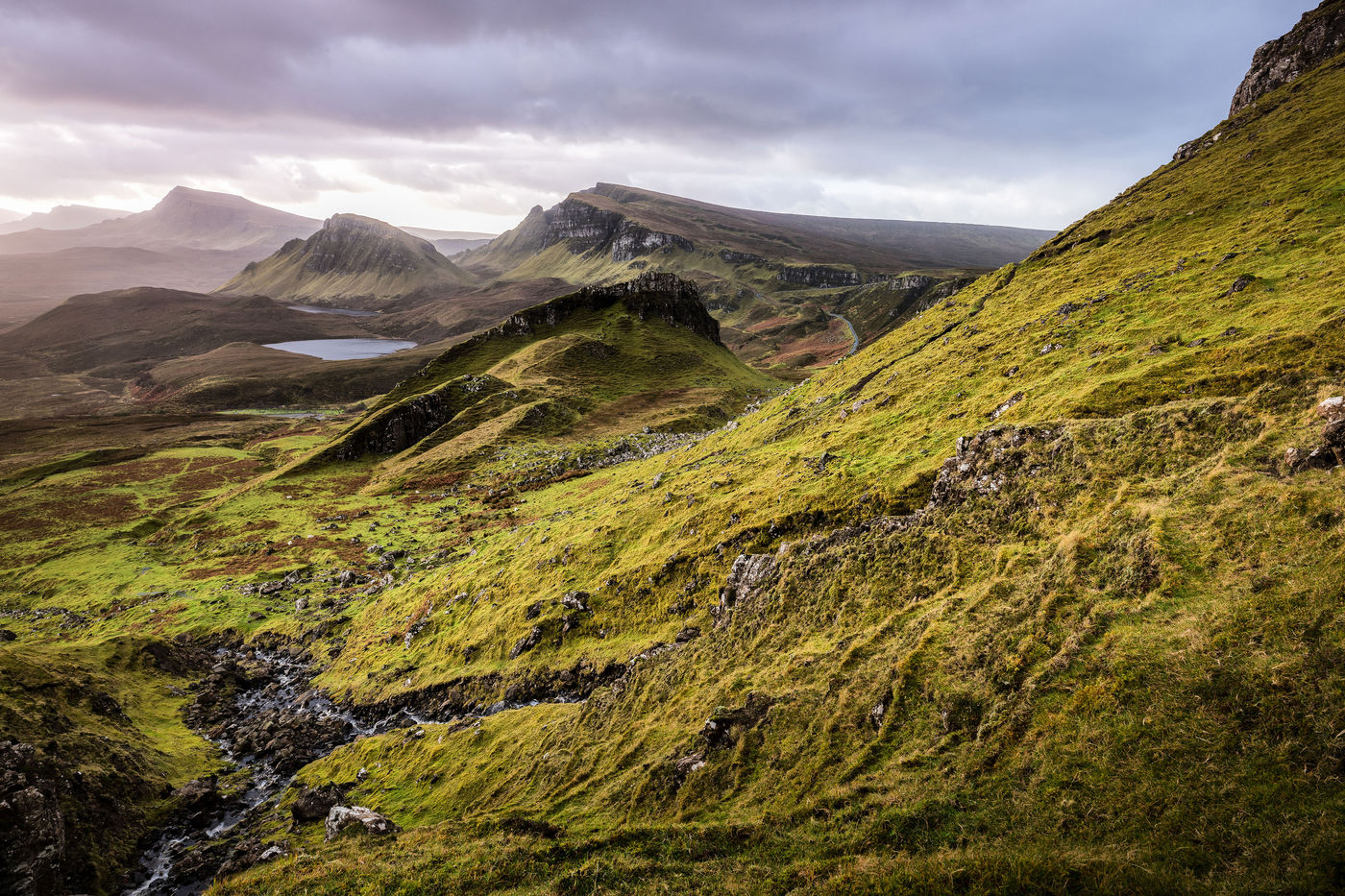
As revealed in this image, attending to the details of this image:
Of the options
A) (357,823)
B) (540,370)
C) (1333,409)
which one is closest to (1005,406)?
(1333,409)

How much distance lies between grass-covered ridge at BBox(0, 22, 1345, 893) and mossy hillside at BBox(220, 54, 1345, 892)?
8 cm

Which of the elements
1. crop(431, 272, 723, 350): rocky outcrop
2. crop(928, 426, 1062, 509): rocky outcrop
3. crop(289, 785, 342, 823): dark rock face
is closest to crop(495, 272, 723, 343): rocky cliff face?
crop(431, 272, 723, 350): rocky outcrop

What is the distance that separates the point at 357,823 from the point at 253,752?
57.4ft

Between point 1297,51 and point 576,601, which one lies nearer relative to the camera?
point 576,601

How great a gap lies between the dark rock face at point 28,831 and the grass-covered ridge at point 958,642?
24.2ft

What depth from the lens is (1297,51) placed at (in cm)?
6356

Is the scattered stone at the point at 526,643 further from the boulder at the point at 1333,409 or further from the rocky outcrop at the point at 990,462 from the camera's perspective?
the boulder at the point at 1333,409

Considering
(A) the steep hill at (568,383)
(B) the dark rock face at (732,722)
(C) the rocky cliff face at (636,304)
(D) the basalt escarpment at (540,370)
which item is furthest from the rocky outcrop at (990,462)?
(C) the rocky cliff face at (636,304)

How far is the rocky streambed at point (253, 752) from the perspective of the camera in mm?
21266

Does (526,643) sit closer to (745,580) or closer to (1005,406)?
(745,580)

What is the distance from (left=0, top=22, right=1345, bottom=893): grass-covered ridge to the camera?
10445 millimetres

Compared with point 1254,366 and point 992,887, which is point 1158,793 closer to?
point 992,887

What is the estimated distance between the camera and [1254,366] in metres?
20.2

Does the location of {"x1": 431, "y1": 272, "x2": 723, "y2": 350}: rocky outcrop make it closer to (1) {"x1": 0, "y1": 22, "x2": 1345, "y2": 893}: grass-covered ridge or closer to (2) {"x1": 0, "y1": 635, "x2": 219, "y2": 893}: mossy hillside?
(1) {"x1": 0, "y1": 22, "x2": 1345, "y2": 893}: grass-covered ridge
